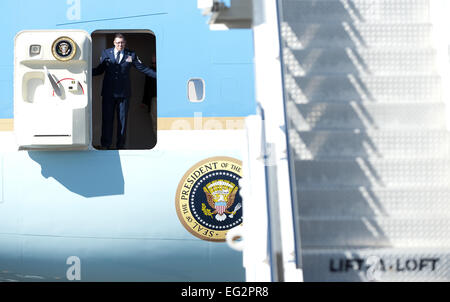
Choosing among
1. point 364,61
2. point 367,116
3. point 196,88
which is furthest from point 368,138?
point 196,88

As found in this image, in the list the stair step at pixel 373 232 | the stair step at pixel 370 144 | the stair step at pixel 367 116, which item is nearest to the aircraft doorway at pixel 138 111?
the stair step at pixel 367 116

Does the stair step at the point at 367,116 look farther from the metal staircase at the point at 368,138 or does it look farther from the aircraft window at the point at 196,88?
the aircraft window at the point at 196,88

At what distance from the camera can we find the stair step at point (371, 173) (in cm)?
416

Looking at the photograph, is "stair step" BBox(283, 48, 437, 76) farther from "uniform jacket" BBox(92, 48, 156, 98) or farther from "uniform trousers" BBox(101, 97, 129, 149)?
"uniform trousers" BBox(101, 97, 129, 149)

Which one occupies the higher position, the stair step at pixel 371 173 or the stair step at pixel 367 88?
the stair step at pixel 367 88

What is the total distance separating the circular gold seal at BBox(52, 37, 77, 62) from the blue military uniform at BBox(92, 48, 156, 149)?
67 cm

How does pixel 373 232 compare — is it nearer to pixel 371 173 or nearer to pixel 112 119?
pixel 371 173

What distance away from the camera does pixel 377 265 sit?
151 inches

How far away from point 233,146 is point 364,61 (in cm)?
165

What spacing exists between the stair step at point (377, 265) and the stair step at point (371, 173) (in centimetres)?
48

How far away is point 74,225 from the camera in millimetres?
5898

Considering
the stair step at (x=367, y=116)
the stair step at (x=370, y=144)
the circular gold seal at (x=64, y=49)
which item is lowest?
the stair step at (x=370, y=144)

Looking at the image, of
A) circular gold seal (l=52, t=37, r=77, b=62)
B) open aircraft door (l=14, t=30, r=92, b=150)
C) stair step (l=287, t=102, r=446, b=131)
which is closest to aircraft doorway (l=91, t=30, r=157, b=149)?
open aircraft door (l=14, t=30, r=92, b=150)

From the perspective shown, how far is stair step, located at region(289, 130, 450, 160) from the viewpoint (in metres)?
4.22
